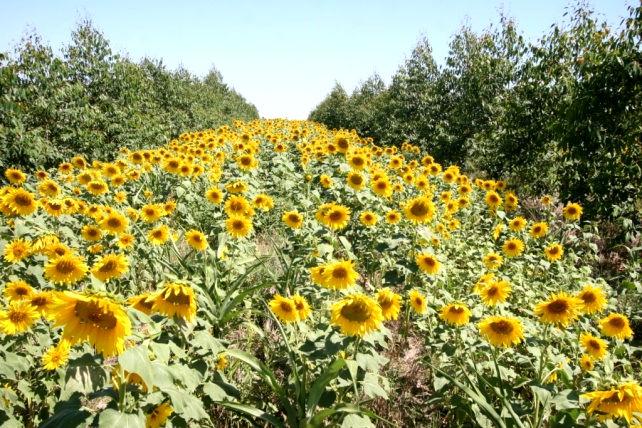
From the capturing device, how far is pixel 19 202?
343cm

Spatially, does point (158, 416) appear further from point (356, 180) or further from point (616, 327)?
point (356, 180)

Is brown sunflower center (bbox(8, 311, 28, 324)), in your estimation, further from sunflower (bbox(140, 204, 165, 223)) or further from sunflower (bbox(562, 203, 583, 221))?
sunflower (bbox(562, 203, 583, 221))

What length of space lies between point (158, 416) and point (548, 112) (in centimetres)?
893

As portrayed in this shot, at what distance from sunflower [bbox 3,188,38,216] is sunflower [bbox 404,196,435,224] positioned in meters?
3.19

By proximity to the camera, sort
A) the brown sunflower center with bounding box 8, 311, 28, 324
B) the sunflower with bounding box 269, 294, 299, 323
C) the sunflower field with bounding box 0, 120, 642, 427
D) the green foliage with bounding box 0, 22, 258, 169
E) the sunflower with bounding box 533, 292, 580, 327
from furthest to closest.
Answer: the green foliage with bounding box 0, 22, 258, 169
the sunflower with bounding box 269, 294, 299, 323
the sunflower with bounding box 533, 292, 580, 327
the brown sunflower center with bounding box 8, 311, 28, 324
the sunflower field with bounding box 0, 120, 642, 427

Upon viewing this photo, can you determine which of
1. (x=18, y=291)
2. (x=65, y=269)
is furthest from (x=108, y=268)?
(x=18, y=291)

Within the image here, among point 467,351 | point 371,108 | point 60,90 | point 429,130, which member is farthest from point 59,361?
point 371,108

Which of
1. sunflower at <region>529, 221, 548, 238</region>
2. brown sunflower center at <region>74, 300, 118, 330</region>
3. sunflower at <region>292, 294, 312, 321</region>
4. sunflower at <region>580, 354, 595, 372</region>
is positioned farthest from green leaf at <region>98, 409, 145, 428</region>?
sunflower at <region>529, 221, 548, 238</region>

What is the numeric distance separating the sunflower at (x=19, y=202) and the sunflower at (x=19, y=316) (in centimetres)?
148

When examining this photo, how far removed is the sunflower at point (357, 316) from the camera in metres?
2.11

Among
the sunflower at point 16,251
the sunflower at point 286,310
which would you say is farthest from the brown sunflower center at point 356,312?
the sunflower at point 16,251

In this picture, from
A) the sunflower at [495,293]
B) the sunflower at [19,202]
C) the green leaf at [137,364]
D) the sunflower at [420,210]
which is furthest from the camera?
the sunflower at [420,210]

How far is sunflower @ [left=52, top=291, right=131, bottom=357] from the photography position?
152 centimetres

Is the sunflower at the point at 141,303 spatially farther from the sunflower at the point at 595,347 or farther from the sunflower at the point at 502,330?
the sunflower at the point at 595,347
